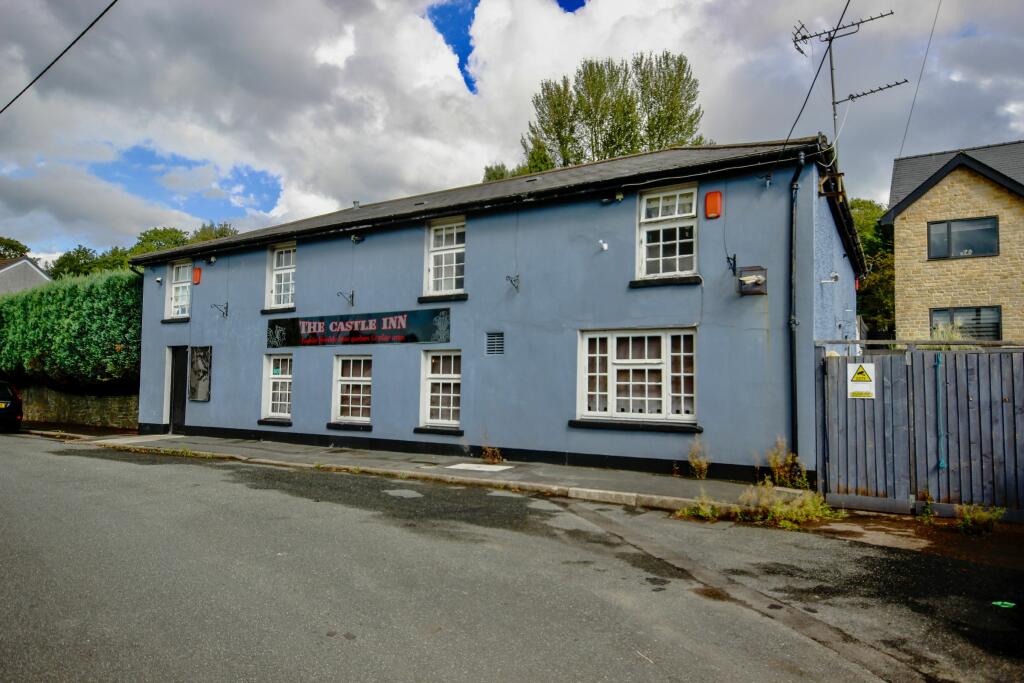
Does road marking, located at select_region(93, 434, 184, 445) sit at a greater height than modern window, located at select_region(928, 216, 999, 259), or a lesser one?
lesser

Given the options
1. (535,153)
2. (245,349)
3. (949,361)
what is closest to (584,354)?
(949,361)

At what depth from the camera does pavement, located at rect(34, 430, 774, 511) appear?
9047 mm

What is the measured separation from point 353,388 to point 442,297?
3418 millimetres

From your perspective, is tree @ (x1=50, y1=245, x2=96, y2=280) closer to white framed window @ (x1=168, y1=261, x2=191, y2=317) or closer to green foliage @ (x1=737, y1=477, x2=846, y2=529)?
white framed window @ (x1=168, y1=261, x2=191, y2=317)

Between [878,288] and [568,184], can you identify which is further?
[878,288]

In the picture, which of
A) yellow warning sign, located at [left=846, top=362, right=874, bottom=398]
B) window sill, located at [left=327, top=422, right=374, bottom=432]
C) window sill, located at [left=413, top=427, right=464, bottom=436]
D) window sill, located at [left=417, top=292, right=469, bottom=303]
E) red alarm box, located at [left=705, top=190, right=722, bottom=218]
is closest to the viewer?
yellow warning sign, located at [left=846, top=362, right=874, bottom=398]

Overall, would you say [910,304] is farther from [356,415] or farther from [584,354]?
[356,415]

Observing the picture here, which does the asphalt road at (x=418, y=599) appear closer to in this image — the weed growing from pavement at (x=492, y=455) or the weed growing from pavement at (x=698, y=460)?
the weed growing from pavement at (x=698, y=460)

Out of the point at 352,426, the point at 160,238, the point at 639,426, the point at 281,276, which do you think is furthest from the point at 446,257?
the point at 160,238

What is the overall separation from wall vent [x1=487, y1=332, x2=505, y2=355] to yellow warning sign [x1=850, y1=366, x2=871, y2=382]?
6385 mm

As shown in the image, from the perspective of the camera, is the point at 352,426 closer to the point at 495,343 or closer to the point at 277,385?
the point at 277,385

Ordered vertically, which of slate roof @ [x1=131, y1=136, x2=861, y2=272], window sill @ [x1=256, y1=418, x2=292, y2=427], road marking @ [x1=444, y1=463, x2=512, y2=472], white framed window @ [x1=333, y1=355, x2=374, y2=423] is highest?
slate roof @ [x1=131, y1=136, x2=861, y2=272]

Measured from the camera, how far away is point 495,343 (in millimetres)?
12953

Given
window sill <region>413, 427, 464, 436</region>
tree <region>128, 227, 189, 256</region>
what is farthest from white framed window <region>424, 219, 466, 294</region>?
tree <region>128, 227, 189, 256</region>
